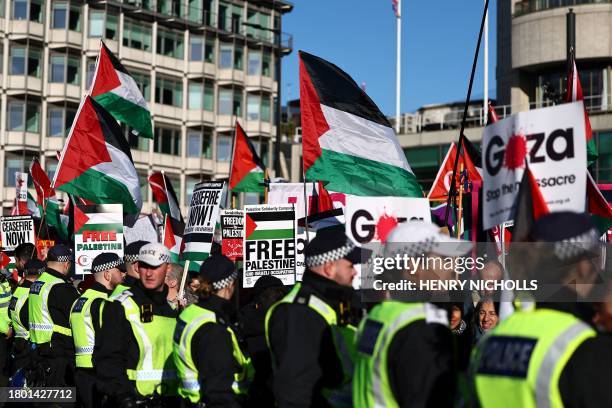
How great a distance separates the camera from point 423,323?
4.69 m

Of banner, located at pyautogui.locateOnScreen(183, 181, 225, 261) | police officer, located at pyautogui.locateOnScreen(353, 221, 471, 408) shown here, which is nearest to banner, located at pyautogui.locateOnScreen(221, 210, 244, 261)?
banner, located at pyautogui.locateOnScreen(183, 181, 225, 261)

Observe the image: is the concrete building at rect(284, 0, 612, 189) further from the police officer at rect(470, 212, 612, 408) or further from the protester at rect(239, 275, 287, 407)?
the police officer at rect(470, 212, 612, 408)

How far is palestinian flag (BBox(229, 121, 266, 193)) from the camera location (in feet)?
65.6

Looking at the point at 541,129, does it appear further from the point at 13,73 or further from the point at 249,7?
the point at 249,7

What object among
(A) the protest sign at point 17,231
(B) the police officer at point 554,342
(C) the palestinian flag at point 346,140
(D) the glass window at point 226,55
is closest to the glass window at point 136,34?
(D) the glass window at point 226,55

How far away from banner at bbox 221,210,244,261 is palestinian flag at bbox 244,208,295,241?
225cm

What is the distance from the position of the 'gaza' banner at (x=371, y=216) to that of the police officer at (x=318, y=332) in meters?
3.07

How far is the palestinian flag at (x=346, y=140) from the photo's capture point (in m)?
11.0

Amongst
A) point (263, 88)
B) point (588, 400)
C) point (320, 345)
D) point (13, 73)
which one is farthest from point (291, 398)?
point (263, 88)

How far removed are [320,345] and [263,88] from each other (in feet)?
209

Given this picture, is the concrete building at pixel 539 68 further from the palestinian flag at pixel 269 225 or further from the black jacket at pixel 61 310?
the black jacket at pixel 61 310

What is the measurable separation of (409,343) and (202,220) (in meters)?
9.70

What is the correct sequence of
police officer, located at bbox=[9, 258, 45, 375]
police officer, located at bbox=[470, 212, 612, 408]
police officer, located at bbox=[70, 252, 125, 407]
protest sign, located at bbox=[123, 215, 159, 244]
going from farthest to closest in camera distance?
protest sign, located at bbox=[123, 215, 159, 244], police officer, located at bbox=[9, 258, 45, 375], police officer, located at bbox=[70, 252, 125, 407], police officer, located at bbox=[470, 212, 612, 408]

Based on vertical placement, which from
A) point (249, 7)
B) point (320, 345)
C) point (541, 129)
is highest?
point (249, 7)
